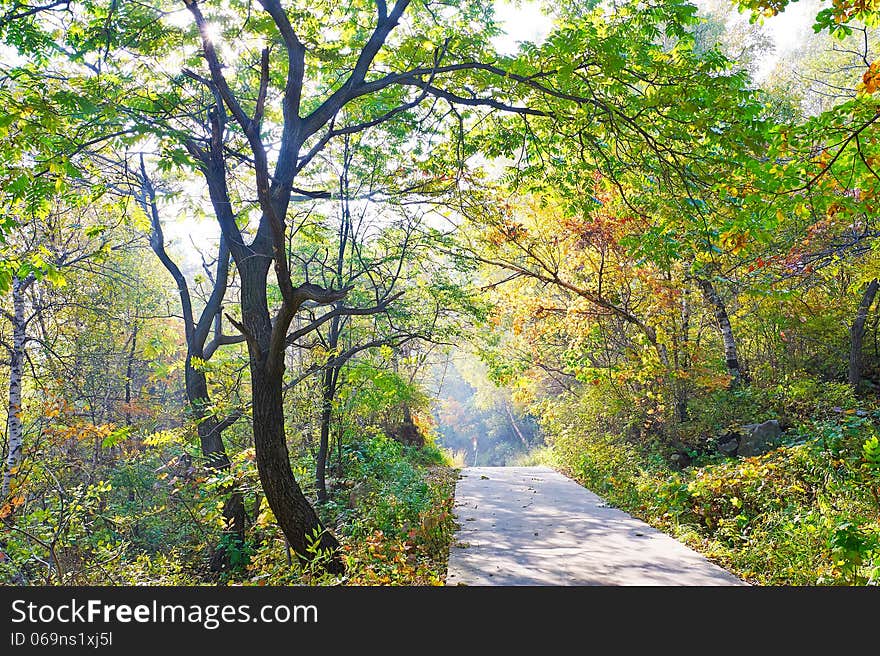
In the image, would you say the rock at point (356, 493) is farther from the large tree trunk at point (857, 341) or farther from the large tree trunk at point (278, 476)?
the large tree trunk at point (857, 341)

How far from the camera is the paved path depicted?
5.21 meters

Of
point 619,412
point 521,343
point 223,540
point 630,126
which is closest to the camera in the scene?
point 630,126

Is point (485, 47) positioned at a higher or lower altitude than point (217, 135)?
higher

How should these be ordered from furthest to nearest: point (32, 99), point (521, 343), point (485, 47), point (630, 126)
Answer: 1. point (521, 343)
2. point (485, 47)
3. point (630, 126)
4. point (32, 99)

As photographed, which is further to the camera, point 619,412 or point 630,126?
point 619,412

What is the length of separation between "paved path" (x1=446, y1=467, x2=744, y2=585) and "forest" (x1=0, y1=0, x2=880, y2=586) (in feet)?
1.15

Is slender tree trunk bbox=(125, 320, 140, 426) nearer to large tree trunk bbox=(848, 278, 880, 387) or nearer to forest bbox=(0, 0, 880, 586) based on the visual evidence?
forest bbox=(0, 0, 880, 586)

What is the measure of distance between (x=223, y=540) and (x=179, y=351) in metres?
13.8

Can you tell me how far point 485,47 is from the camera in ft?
19.4

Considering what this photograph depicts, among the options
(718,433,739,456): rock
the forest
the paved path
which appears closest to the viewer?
the forest

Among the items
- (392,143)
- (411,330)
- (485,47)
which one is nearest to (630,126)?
(485,47)

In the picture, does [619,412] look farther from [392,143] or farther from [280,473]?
[280,473]

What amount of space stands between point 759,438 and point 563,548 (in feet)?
13.9

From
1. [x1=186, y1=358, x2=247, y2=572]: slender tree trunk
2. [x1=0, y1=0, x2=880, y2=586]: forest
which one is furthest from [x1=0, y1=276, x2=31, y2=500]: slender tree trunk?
[x1=186, y1=358, x2=247, y2=572]: slender tree trunk
